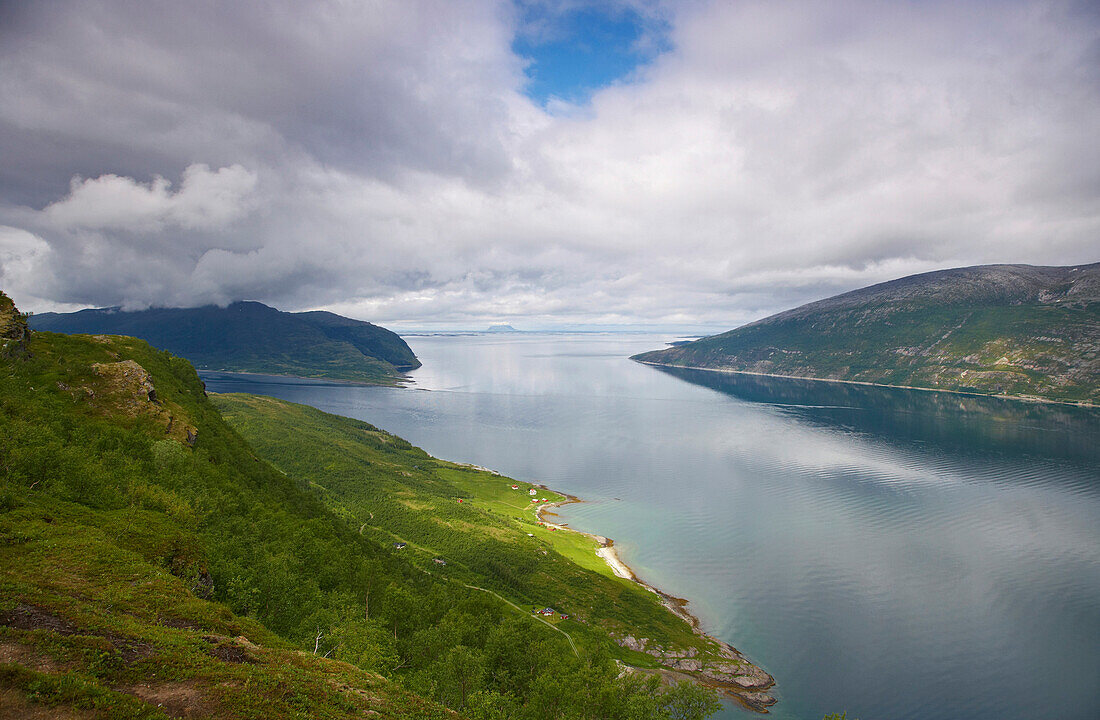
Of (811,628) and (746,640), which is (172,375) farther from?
(811,628)

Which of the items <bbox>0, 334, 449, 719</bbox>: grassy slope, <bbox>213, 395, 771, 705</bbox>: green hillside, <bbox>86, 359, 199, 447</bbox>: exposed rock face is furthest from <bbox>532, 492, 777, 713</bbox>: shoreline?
<bbox>86, 359, 199, 447</bbox>: exposed rock face

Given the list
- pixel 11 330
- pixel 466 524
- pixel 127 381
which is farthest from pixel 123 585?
pixel 466 524

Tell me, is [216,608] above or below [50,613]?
below

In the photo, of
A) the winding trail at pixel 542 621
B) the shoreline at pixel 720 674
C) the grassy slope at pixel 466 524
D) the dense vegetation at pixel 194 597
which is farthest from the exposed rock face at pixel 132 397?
→ the shoreline at pixel 720 674

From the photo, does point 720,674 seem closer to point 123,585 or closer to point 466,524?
point 466,524

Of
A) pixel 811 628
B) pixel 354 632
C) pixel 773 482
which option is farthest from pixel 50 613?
pixel 773 482

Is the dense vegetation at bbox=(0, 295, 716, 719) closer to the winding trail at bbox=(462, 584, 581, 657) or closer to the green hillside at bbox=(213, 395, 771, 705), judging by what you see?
the winding trail at bbox=(462, 584, 581, 657)

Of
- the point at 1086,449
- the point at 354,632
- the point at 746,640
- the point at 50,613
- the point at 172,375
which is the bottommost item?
the point at 746,640
